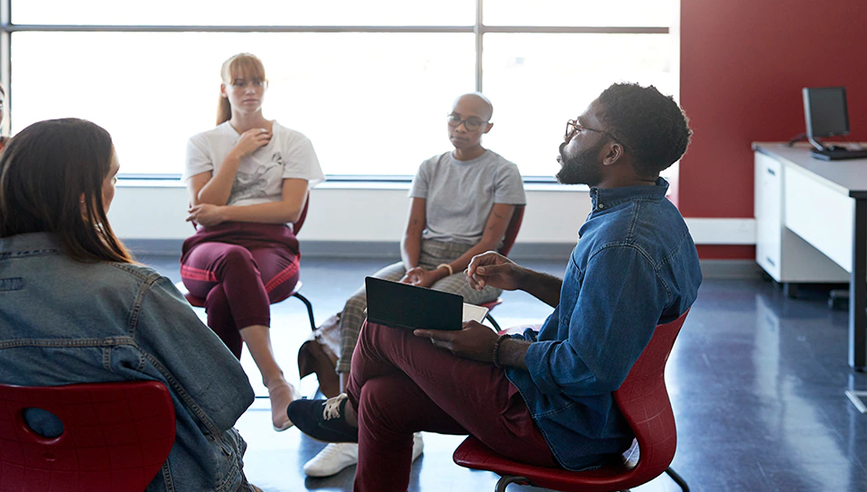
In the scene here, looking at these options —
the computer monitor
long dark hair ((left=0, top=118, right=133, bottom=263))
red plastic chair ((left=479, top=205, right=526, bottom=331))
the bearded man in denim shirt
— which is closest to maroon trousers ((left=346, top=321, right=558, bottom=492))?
the bearded man in denim shirt

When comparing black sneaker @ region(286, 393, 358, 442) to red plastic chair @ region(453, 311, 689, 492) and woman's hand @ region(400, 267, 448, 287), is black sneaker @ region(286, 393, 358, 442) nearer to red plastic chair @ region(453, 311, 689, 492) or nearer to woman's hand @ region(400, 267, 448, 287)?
red plastic chair @ region(453, 311, 689, 492)

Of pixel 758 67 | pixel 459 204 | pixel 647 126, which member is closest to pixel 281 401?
pixel 459 204

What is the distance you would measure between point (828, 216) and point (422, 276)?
210 centimetres

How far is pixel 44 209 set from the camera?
149 centimetres

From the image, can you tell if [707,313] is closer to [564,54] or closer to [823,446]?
[823,446]

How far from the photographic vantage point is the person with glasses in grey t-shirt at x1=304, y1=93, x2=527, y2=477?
3131mm

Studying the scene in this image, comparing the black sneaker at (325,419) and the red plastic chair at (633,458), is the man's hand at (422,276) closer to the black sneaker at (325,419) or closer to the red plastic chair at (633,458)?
the black sneaker at (325,419)

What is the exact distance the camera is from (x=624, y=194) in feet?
5.84

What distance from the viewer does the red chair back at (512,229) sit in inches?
126

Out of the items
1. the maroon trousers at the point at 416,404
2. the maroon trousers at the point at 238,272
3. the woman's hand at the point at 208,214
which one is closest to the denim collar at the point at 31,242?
the maroon trousers at the point at 416,404

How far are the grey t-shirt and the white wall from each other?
2.44 metres

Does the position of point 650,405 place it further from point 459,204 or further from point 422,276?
point 459,204

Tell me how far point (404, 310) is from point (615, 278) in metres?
0.48

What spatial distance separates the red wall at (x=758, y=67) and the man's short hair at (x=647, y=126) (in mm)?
3527
